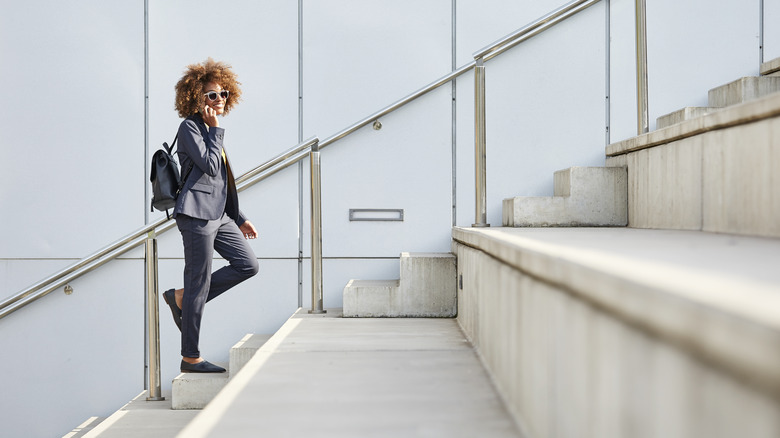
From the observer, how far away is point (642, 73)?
2.90 meters

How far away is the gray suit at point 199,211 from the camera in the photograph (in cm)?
259

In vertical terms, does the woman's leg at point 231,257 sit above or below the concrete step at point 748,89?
below

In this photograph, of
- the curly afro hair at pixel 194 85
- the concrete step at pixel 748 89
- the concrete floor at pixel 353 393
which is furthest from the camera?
the curly afro hair at pixel 194 85

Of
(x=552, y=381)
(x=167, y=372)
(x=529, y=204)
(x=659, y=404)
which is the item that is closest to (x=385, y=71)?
(x=529, y=204)

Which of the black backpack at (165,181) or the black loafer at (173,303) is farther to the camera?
the black loafer at (173,303)

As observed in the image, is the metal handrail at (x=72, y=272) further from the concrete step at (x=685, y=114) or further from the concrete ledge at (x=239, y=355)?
the concrete step at (x=685, y=114)

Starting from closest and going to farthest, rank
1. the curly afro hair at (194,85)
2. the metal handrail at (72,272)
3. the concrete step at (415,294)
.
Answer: the curly afro hair at (194,85), the concrete step at (415,294), the metal handrail at (72,272)

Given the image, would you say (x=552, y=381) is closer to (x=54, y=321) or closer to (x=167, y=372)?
(x=167, y=372)

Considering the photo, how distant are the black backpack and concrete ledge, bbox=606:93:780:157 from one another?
1.90m

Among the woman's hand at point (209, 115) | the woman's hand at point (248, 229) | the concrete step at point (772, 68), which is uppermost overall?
the concrete step at point (772, 68)

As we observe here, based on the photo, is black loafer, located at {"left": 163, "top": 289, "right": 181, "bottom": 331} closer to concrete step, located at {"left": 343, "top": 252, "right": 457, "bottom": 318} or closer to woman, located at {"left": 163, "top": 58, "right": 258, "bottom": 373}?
woman, located at {"left": 163, "top": 58, "right": 258, "bottom": 373}

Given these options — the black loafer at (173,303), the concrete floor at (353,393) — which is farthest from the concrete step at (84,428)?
the black loafer at (173,303)

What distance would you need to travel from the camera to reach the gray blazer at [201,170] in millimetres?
2576

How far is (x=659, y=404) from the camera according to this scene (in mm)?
650
